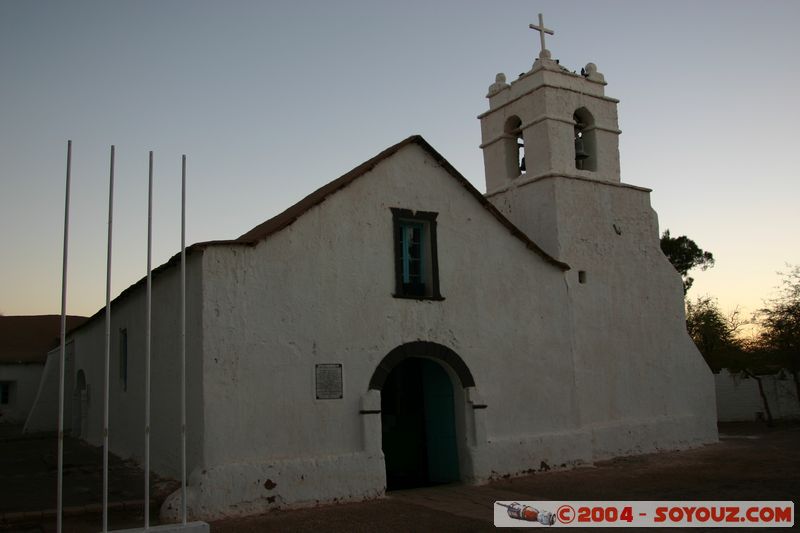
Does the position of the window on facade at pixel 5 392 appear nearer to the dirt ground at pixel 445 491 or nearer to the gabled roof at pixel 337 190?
the dirt ground at pixel 445 491

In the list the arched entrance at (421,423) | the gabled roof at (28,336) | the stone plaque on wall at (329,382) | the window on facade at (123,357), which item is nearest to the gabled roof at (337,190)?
the window on facade at (123,357)

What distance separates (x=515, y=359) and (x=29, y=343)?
Answer: 24039 millimetres

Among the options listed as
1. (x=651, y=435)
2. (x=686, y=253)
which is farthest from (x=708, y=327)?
(x=651, y=435)

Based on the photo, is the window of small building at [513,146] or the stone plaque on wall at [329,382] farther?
the window of small building at [513,146]

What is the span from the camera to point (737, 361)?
23.0 meters

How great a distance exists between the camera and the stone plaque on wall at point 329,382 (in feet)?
35.5

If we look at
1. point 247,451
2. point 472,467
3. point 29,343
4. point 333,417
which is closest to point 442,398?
point 472,467

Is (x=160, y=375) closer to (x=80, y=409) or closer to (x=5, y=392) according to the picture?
(x=80, y=409)

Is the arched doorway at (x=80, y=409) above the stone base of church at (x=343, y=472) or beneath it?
above

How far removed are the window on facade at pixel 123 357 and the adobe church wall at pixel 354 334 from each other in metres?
5.46

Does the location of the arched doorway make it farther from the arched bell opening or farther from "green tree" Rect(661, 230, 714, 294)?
"green tree" Rect(661, 230, 714, 294)

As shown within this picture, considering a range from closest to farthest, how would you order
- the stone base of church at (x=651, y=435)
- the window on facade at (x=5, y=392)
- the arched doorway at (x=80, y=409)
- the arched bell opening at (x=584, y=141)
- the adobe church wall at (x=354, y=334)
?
the adobe church wall at (x=354, y=334) < the stone base of church at (x=651, y=435) < the arched bell opening at (x=584, y=141) < the arched doorway at (x=80, y=409) < the window on facade at (x=5, y=392)

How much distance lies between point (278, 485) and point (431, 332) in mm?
3585

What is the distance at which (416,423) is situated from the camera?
13180mm
